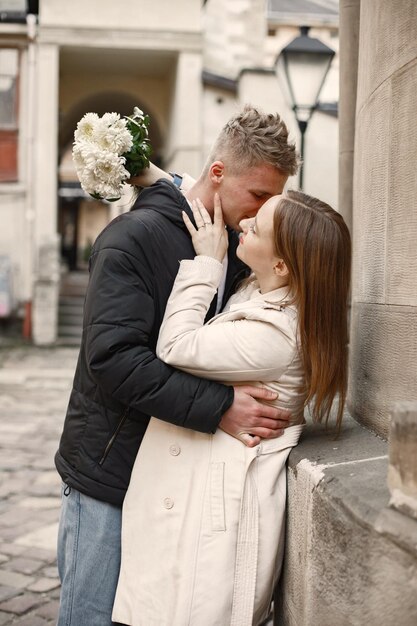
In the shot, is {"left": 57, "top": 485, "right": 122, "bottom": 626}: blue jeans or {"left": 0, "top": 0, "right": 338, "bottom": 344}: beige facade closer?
{"left": 57, "top": 485, "right": 122, "bottom": 626}: blue jeans

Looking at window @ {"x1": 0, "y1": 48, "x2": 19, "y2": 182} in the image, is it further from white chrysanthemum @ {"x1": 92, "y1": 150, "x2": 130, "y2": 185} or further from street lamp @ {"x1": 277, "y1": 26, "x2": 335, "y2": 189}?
white chrysanthemum @ {"x1": 92, "y1": 150, "x2": 130, "y2": 185}

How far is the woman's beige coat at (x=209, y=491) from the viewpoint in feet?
7.04

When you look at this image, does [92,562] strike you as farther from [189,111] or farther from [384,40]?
[189,111]

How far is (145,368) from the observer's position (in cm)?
217

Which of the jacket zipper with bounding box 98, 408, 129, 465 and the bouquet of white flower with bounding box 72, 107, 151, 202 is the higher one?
the bouquet of white flower with bounding box 72, 107, 151, 202

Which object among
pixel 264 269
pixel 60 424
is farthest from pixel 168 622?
pixel 60 424

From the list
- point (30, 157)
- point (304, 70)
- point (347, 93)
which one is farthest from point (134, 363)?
point (30, 157)

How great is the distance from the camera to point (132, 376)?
217 centimetres

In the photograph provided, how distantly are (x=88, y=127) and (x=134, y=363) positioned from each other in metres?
0.81

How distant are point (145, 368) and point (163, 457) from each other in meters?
0.29

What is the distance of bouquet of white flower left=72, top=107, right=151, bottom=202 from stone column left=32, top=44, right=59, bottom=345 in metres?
14.0

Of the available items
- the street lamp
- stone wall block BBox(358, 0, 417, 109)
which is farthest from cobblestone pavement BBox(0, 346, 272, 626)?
the street lamp

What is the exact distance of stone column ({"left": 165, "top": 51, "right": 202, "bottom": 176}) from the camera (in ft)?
53.7

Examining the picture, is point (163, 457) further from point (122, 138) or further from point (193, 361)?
point (122, 138)
